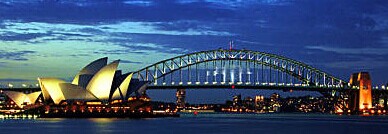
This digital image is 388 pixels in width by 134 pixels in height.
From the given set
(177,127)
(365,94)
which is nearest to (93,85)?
(177,127)

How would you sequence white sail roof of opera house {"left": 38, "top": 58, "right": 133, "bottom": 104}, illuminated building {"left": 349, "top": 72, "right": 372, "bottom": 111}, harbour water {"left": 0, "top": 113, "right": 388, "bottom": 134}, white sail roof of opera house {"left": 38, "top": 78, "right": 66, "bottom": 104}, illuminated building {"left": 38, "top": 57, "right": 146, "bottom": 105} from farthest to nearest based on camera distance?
illuminated building {"left": 349, "top": 72, "right": 372, "bottom": 111} → white sail roof of opera house {"left": 38, "top": 78, "right": 66, "bottom": 104} → illuminated building {"left": 38, "top": 57, "right": 146, "bottom": 105} → white sail roof of opera house {"left": 38, "top": 58, "right": 133, "bottom": 104} → harbour water {"left": 0, "top": 113, "right": 388, "bottom": 134}

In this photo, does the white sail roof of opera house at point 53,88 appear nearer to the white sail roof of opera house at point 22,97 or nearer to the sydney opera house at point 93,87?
the sydney opera house at point 93,87

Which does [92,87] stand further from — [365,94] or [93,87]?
[365,94]

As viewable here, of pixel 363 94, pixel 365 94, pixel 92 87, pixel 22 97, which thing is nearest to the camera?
pixel 92 87

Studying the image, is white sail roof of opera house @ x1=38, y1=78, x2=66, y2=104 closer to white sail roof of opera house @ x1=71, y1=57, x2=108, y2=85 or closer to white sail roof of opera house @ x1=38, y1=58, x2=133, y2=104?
white sail roof of opera house @ x1=38, y1=58, x2=133, y2=104

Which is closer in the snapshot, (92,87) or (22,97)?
(92,87)

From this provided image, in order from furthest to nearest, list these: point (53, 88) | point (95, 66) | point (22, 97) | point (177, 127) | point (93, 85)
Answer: point (22, 97)
point (53, 88)
point (93, 85)
point (95, 66)
point (177, 127)

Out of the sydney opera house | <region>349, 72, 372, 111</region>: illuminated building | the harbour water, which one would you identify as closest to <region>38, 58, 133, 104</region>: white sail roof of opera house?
the sydney opera house

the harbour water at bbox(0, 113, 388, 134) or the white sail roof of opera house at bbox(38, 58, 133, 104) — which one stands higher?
the white sail roof of opera house at bbox(38, 58, 133, 104)
